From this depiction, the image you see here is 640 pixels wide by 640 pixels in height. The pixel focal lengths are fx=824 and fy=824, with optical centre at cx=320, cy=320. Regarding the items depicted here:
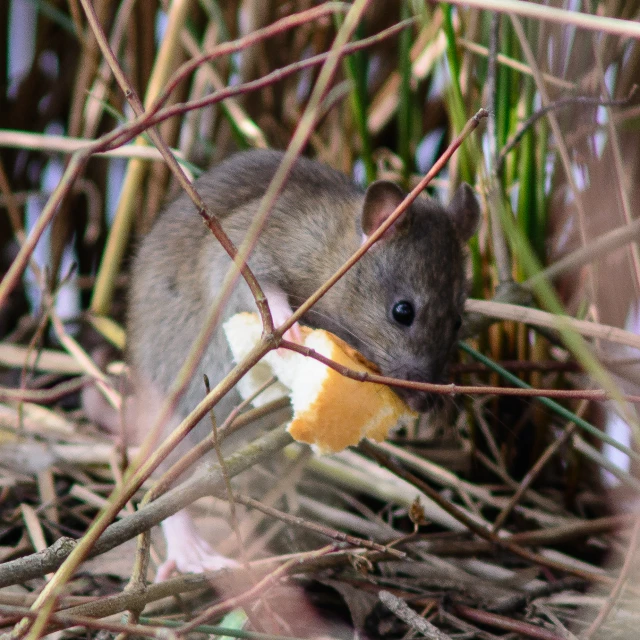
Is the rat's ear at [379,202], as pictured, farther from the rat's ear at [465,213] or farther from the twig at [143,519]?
the twig at [143,519]

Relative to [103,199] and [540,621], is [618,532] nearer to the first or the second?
[540,621]

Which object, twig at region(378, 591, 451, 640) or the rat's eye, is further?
the rat's eye

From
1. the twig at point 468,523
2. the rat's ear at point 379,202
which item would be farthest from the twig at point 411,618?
the rat's ear at point 379,202

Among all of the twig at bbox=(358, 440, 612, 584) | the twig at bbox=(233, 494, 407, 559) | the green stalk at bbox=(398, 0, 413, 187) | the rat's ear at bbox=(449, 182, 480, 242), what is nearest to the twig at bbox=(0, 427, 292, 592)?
the twig at bbox=(233, 494, 407, 559)

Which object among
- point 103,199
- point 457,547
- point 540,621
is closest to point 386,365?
point 457,547

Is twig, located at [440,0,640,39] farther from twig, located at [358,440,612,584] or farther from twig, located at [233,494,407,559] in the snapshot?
twig, located at [358,440,612,584]

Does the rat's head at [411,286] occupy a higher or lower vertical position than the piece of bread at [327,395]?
higher

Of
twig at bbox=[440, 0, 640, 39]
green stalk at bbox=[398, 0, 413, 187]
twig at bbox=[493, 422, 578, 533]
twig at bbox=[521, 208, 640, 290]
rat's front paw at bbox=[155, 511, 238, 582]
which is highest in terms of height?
twig at bbox=[440, 0, 640, 39]
